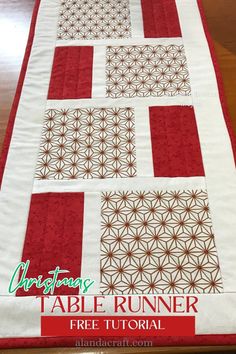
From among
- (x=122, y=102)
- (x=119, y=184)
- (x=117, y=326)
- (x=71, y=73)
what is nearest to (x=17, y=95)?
(x=71, y=73)

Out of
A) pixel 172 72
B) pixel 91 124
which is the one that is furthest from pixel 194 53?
pixel 91 124

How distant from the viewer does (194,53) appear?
1.00 meters

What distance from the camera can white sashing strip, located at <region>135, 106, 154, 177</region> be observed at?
2.60 ft

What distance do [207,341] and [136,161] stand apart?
351mm

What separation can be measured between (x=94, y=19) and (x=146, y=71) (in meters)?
0.24

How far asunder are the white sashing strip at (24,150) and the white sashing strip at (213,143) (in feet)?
1.10

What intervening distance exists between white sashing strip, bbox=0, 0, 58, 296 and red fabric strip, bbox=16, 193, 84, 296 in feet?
0.06

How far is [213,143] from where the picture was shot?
2.72 feet

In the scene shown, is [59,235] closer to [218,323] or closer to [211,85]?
[218,323]

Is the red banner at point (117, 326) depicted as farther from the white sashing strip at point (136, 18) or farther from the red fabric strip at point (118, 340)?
the white sashing strip at point (136, 18)

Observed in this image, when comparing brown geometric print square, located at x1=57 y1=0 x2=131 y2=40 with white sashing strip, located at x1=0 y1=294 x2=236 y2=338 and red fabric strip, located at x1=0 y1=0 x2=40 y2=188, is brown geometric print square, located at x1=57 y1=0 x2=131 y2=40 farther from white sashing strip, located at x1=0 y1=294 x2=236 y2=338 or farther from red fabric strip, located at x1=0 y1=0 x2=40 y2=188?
white sashing strip, located at x1=0 y1=294 x2=236 y2=338

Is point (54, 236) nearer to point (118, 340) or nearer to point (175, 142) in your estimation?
point (118, 340)

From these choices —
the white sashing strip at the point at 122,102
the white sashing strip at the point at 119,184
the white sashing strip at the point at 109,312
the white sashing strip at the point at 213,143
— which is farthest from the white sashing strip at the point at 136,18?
the white sashing strip at the point at 109,312

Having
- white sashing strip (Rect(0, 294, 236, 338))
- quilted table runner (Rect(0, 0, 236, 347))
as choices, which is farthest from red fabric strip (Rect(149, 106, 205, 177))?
white sashing strip (Rect(0, 294, 236, 338))
